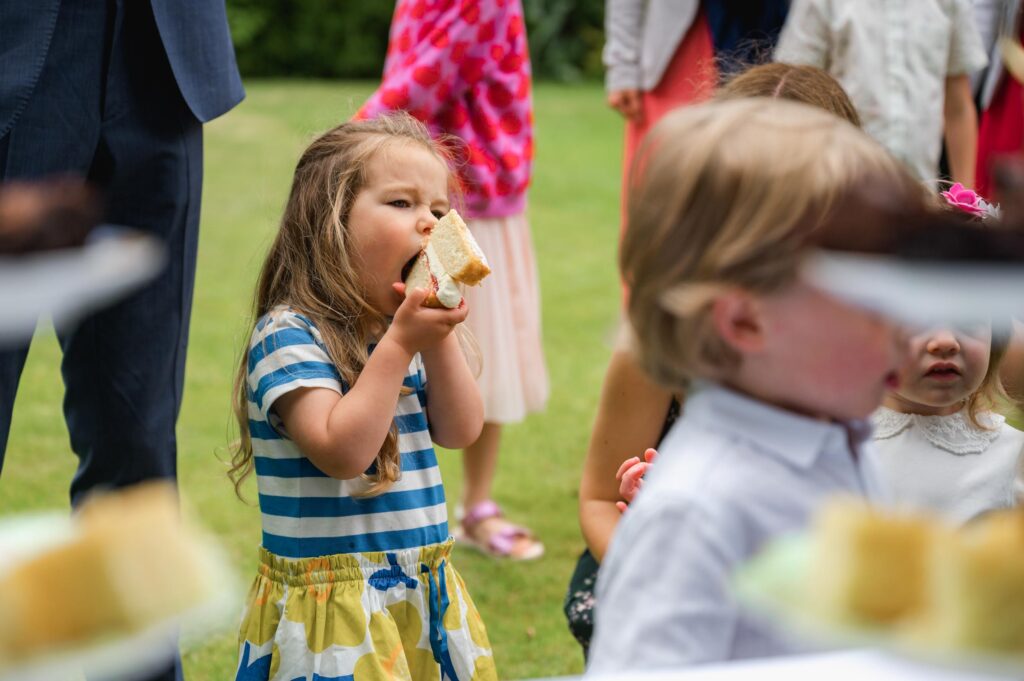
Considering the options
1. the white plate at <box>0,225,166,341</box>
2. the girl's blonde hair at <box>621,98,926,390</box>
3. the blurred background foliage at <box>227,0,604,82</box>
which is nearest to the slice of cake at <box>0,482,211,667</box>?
the white plate at <box>0,225,166,341</box>

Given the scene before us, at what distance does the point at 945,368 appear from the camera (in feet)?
6.12

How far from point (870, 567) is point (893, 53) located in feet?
9.29

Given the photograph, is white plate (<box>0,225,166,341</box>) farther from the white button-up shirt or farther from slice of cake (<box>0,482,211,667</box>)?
the white button-up shirt

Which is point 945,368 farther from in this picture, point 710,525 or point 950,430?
point 710,525

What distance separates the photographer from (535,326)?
3.69 m

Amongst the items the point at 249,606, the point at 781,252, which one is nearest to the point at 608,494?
the point at 249,606

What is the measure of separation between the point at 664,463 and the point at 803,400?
14 cm

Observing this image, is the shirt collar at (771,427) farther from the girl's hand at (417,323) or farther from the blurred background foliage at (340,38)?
the blurred background foliage at (340,38)

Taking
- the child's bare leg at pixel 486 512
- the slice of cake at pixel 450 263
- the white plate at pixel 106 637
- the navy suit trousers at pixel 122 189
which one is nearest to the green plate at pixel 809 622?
the white plate at pixel 106 637

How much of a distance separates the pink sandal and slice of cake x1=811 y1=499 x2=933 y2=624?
2743mm

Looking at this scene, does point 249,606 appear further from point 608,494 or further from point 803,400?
point 803,400

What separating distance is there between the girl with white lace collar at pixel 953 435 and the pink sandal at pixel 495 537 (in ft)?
5.71

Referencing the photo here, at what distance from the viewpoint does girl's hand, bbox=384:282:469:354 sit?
72.4 inches

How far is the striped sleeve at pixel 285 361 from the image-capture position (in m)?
1.87
